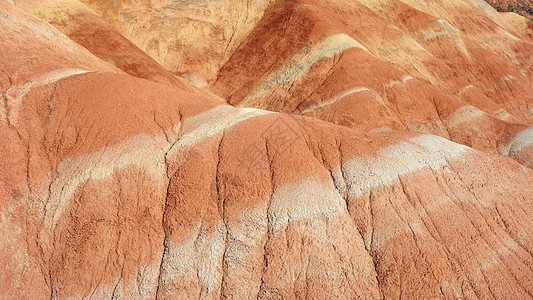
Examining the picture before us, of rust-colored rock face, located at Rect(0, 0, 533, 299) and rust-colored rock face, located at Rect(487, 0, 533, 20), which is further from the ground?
rust-colored rock face, located at Rect(0, 0, 533, 299)

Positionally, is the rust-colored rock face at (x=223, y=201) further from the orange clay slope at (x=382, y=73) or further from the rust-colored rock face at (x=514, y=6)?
the rust-colored rock face at (x=514, y=6)

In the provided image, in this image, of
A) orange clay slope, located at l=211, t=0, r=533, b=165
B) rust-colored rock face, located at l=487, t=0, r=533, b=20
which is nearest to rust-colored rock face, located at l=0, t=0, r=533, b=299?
orange clay slope, located at l=211, t=0, r=533, b=165

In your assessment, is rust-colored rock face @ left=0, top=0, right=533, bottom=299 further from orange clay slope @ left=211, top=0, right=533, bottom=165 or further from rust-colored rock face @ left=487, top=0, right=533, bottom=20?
rust-colored rock face @ left=487, top=0, right=533, bottom=20

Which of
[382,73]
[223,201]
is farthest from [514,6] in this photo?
[223,201]

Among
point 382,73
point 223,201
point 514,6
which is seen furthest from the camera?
point 514,6

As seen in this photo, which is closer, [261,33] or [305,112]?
[305,112]

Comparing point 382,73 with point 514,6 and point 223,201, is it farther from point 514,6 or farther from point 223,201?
point 514,6

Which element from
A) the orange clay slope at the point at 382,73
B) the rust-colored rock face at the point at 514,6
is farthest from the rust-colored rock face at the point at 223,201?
the rust-colored rock face at the point at 514,6

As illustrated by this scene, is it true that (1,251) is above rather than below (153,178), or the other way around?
below

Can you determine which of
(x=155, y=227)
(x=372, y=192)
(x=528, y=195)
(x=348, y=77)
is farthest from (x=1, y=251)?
(x=348, y=77)

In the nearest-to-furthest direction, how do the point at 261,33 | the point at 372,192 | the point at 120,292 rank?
the point at 120,292 < the point at 372,192 < the point at 261,33

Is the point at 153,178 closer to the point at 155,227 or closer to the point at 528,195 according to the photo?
the point at 155,227
